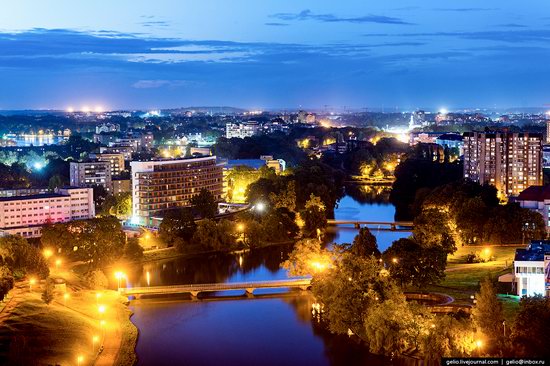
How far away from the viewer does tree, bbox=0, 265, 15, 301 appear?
57.9 feet

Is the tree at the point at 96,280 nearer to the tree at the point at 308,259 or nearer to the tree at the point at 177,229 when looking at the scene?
the tree at the point at 308,259

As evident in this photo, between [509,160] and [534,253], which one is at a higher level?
[509,160]

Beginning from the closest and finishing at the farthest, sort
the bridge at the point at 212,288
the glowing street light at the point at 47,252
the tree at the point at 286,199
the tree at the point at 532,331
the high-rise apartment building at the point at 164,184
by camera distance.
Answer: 1. the tree at the point at 532,331
2. the bridge at the point at 212,288
3. the glowing street light at the point at 47,252
4. the tree at the point at 286,199
5. the high-rise apartment building at the point at 164,184

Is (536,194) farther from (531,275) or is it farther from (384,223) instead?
(531,275)

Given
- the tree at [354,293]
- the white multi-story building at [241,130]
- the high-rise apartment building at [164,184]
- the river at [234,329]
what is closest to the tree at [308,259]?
the river at [234,329]

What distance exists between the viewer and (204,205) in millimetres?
29922

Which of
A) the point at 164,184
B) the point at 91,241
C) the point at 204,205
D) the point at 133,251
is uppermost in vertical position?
the point at 164,184

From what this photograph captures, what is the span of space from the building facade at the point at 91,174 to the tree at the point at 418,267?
72.8 ft

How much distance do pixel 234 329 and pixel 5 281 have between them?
5.48m

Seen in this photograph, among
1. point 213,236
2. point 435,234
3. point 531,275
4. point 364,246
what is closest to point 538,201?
point 435,234

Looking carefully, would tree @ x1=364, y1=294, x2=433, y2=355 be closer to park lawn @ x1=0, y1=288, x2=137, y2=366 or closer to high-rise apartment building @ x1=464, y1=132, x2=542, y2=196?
park lawn @ x1=0, y1=288, x2=137, y2=366

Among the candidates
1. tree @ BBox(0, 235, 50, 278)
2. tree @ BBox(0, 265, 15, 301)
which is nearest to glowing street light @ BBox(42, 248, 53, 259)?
tree @ BBox(0, 235, 50, 278)

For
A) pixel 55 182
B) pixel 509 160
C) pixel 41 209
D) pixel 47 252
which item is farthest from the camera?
pixel 55 182

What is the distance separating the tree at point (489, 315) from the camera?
13766mm
